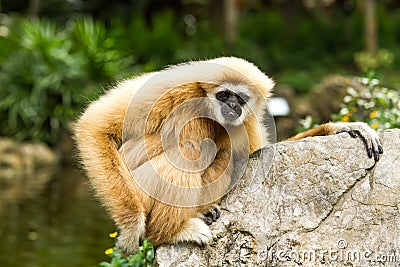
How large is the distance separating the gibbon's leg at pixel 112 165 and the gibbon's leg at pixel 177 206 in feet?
0.35

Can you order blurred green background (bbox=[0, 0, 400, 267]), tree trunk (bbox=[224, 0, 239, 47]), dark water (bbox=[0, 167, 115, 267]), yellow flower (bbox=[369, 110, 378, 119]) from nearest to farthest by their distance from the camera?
yellow flower (bbox=[369, 110, 378, 119]), dark water (bbox=[0, 167, 115, 267]), blurred green background (bbox=[0, 0, 400, 267]), tree trunk (bbox=[224, 0, 239, 47])

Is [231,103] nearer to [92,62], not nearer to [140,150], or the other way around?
[140,150]

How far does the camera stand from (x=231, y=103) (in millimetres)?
4641

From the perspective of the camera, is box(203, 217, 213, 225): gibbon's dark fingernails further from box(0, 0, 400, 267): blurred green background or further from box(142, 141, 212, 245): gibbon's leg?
box(0, 0, 400, 267): blurred green background

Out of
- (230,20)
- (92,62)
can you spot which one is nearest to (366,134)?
(92,62)

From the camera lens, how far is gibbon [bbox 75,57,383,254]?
4.48 metres

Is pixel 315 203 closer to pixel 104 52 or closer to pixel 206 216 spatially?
pixel 206 216

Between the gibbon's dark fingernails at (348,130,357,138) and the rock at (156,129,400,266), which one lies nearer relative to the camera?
the rock at (156,129,400,266)

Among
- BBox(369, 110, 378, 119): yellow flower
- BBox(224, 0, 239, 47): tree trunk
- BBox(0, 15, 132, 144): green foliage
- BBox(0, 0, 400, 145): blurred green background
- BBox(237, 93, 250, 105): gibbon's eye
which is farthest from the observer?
BBox(224, 0, 239, 47): tree trunk

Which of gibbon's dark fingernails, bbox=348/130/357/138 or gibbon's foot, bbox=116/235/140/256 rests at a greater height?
gibbon's dark fingernails, bbox=348/130/357/138

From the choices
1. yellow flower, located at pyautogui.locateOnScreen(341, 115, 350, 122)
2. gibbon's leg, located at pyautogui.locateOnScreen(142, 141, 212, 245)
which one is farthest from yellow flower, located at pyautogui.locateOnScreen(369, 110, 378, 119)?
gibbon's leg, located at pyautogui.locateOnScreen(142, 141, 212, 245)

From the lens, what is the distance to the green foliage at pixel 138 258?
4.84 meters

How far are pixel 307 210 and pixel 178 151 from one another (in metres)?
0.90

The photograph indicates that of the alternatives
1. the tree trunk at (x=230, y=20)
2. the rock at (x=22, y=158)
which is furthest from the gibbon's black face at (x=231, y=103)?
the tree trunk at (x=230, y=20)
